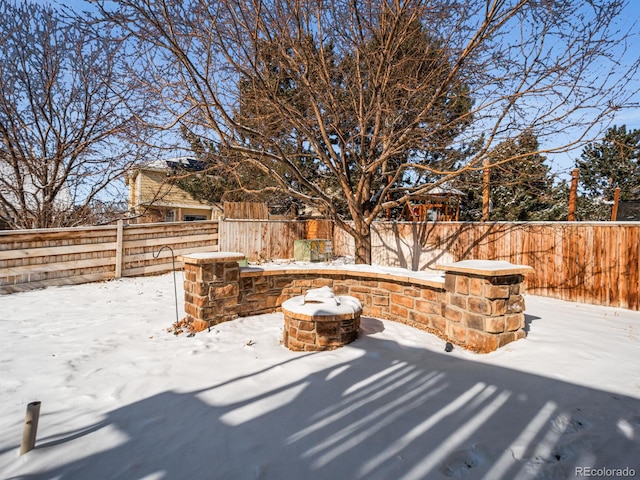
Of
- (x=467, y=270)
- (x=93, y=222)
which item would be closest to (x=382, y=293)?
(x=467, y=270)

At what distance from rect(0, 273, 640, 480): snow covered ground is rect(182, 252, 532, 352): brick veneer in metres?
0.24

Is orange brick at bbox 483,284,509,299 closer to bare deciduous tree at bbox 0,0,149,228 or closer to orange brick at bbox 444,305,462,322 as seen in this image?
orange brick at bbox 444,305,462,322

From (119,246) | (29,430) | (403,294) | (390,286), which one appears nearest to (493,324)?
(403,294)

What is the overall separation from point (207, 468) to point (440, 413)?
153cm

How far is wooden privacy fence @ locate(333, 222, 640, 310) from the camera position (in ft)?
19.0

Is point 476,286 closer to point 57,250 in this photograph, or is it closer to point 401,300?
point 401,300

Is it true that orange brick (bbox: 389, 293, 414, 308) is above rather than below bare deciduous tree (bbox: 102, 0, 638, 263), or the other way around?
below

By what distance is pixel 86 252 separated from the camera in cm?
724

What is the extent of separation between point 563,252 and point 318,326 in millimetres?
6035

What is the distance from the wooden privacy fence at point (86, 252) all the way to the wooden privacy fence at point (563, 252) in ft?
24.8

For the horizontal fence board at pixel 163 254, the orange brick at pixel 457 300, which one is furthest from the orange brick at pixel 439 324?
the horizontal fence board at pixel 163 254

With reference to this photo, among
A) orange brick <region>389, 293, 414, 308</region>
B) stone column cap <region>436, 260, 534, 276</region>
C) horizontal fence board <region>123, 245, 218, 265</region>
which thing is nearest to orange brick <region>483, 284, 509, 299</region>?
stone column cap <region>436, 260, 534, 276</region>

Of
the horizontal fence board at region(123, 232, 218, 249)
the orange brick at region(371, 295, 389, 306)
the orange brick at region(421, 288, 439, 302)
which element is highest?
the horizontal fence board at region(123, 232, 218, 249)

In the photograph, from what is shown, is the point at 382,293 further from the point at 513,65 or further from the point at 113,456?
the point at 513,65
